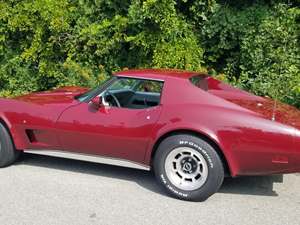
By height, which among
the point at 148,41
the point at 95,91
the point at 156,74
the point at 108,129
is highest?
the point at 148,41

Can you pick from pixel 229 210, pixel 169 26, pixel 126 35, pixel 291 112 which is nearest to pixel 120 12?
pixel 126 35

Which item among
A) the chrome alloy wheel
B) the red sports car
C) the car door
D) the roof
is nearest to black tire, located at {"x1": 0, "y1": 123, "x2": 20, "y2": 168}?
the red sports car

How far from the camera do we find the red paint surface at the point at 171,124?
4.28 metres

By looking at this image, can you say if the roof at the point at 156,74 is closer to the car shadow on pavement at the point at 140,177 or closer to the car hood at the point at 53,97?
the car hood at the point at 53,97

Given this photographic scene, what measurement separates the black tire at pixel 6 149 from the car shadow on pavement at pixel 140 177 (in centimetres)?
30

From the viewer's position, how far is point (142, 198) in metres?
4.61

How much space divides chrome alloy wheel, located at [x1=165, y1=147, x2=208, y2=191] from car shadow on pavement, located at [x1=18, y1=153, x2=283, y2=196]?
278 millimetres

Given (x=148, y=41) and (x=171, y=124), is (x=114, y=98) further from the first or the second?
(x=148, y=41)

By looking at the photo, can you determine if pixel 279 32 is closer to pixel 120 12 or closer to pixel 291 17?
pixel 291 17

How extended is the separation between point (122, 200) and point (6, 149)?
1.75m

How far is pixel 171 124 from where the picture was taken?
14.9 ft

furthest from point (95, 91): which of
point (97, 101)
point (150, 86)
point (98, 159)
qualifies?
point (98, 159)

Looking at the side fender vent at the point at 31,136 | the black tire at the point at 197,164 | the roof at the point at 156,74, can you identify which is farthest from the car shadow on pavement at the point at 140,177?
the roof at the point at 156,74

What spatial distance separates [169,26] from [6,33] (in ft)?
12.2
